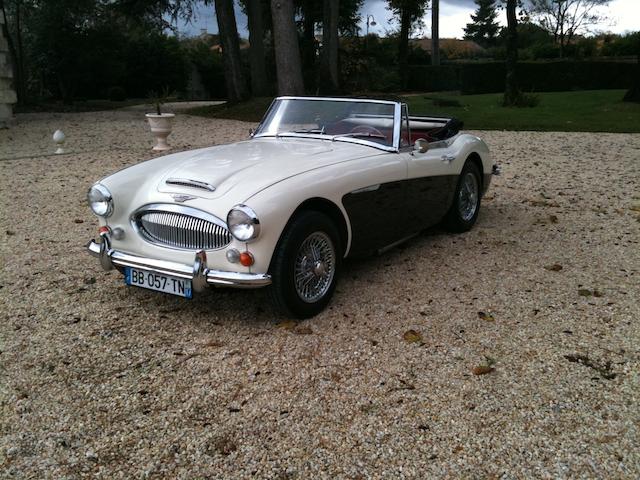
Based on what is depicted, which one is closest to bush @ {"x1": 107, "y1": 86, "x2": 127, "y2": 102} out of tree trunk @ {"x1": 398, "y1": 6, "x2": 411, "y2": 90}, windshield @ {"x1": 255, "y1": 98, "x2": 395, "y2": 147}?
tree trunk @ {"x1": 398, "y1": 6, "x2": 411, "y2": 90}

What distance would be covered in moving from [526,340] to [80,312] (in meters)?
2.93

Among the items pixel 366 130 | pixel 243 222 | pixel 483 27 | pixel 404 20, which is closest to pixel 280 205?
pixel 243 222

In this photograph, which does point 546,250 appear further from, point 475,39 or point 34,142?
point 475,39

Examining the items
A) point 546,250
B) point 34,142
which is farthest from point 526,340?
point 34,142

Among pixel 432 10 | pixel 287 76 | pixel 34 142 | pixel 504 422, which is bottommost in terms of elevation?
pixel 504 422

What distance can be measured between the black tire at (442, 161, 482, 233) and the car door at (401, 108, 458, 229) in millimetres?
214

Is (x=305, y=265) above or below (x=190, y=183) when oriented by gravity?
below

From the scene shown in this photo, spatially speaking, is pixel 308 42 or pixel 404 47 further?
pixel 404 47

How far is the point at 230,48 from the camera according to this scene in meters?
20.0

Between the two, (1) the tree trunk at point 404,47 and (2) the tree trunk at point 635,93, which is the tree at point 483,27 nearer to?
(1) the tree trunk at point 404,47

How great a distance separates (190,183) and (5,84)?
46.0 feet

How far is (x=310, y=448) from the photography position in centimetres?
254

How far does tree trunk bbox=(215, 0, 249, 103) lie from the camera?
19.7 metres

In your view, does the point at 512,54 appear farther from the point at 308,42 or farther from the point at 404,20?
the point at 404,20
